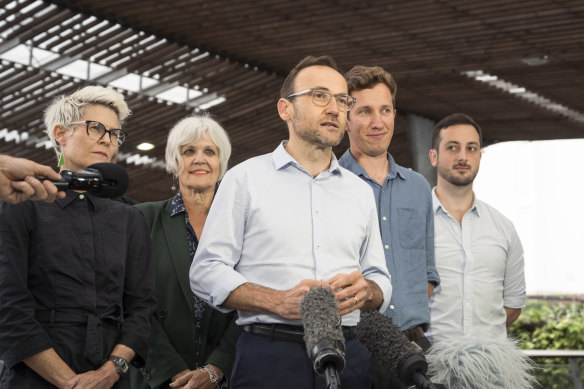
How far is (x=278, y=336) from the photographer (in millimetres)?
2293

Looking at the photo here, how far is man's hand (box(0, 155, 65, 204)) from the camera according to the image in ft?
5.27

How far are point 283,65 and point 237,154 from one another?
176 inches

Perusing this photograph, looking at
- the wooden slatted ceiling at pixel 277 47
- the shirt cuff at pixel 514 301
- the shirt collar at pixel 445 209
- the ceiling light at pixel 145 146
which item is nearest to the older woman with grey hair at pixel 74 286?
the shirt collar at pixel 445 209

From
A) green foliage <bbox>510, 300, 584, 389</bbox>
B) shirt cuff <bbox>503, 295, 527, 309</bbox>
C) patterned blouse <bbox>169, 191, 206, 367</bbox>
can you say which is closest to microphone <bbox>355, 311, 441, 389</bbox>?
patterned blouse <bbox>169, 191, 206, 367</bbox>

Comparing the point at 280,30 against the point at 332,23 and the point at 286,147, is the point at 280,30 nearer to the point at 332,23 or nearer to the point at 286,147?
the point at 332,23

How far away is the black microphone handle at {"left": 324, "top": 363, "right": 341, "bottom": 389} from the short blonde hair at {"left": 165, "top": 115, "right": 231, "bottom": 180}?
193cm

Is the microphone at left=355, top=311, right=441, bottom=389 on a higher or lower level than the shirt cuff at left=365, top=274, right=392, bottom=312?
lower

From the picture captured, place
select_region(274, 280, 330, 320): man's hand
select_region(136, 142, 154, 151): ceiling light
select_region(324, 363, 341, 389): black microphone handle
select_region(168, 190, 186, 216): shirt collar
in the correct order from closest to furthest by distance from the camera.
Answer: select_region(324, 363, 341, 389): black microphone handle → select_region(274, 280, 330, 320): man's hand → select_region(168, 190, 186, 216): shirt collar → select_region(136, 142, 154, 151): ceiling light

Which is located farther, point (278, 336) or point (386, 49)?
point (386, 49)

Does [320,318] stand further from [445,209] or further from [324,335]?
[445,209]

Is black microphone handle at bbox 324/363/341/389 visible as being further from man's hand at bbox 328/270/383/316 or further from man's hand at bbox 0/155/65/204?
man's hand at bbox 0/155/65/204

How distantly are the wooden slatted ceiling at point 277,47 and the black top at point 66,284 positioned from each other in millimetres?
6106

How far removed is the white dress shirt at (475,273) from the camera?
3.47 m

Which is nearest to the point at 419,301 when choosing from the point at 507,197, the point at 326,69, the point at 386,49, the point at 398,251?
the point at 398,251
